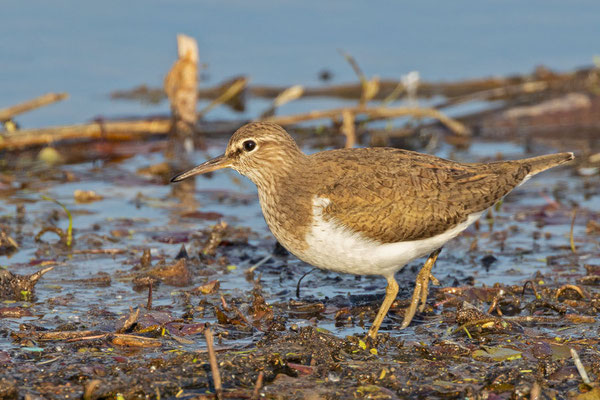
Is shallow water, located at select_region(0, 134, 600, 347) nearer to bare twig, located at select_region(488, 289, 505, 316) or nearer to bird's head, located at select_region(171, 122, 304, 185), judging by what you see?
bare twig, located at select_region(488, 289, 505, 316)

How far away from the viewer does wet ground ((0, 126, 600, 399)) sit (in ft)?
16.8

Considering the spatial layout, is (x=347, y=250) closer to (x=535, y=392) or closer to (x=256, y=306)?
(x=256, y=306)

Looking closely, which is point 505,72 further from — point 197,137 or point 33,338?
point 33,338

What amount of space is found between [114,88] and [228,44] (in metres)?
2.45

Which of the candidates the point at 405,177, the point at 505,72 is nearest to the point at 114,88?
the point at 505,72

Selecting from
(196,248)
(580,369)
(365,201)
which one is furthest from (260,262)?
(580,369)

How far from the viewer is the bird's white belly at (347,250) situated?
20.2 feet

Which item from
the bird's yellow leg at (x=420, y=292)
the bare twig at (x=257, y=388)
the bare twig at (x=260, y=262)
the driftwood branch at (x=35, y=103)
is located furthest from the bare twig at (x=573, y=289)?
the driftwood branch at (x=35, y=103)

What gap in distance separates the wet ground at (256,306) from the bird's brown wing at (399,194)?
2.25 ft

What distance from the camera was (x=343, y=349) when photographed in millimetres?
5660

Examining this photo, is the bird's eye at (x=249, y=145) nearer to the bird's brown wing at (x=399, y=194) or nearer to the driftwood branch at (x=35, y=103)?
the bird's brown wing at (x=399, y=194)

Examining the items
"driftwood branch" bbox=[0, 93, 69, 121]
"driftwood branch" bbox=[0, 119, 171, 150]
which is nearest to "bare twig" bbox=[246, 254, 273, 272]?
"driftwood branch" bbox=[0, 93, 69, 121]

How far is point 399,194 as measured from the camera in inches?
250

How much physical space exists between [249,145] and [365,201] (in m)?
1.13
